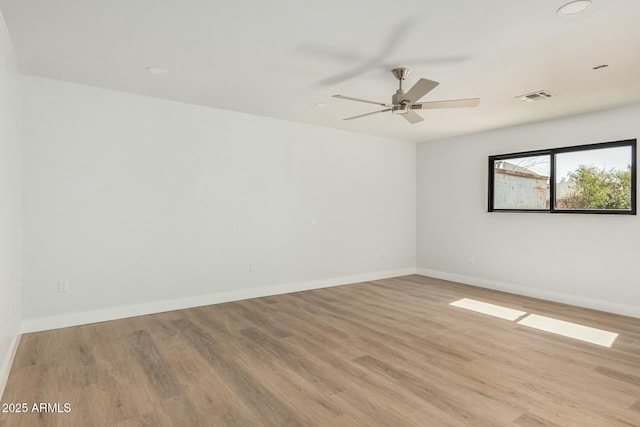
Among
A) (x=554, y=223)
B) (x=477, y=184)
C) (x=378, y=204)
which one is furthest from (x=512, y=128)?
(x=378, y=204)

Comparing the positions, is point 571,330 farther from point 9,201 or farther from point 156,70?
point 9,201

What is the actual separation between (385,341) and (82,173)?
3479mm

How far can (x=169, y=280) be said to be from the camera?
13.8 feet

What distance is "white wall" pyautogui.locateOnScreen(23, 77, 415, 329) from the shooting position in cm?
354

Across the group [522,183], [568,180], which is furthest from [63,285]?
[568,180]

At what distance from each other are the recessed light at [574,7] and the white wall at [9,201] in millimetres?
3617

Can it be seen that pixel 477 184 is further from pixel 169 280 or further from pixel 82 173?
pixel 82 173

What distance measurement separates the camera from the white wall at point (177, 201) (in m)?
3.54

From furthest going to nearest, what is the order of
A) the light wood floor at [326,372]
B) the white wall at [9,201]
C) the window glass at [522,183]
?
the window glass at [522,183]
the white wall at [9,201]
the light wood floor at [326,372]

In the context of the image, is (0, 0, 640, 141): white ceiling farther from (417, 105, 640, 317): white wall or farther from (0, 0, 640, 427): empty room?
(417, 105, 640, 317): white wall

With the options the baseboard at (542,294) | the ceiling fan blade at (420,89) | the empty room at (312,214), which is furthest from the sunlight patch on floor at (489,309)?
the ceiling fan blade at (420,89)

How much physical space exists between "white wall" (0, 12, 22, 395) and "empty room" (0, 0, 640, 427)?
0.16 ft

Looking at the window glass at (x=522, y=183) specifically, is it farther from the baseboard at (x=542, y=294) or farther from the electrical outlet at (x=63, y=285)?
the electrical outlet at (x=63, y=285)

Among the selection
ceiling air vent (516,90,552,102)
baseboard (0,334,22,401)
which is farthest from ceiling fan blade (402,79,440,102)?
baseboard (0,334,22,401)
